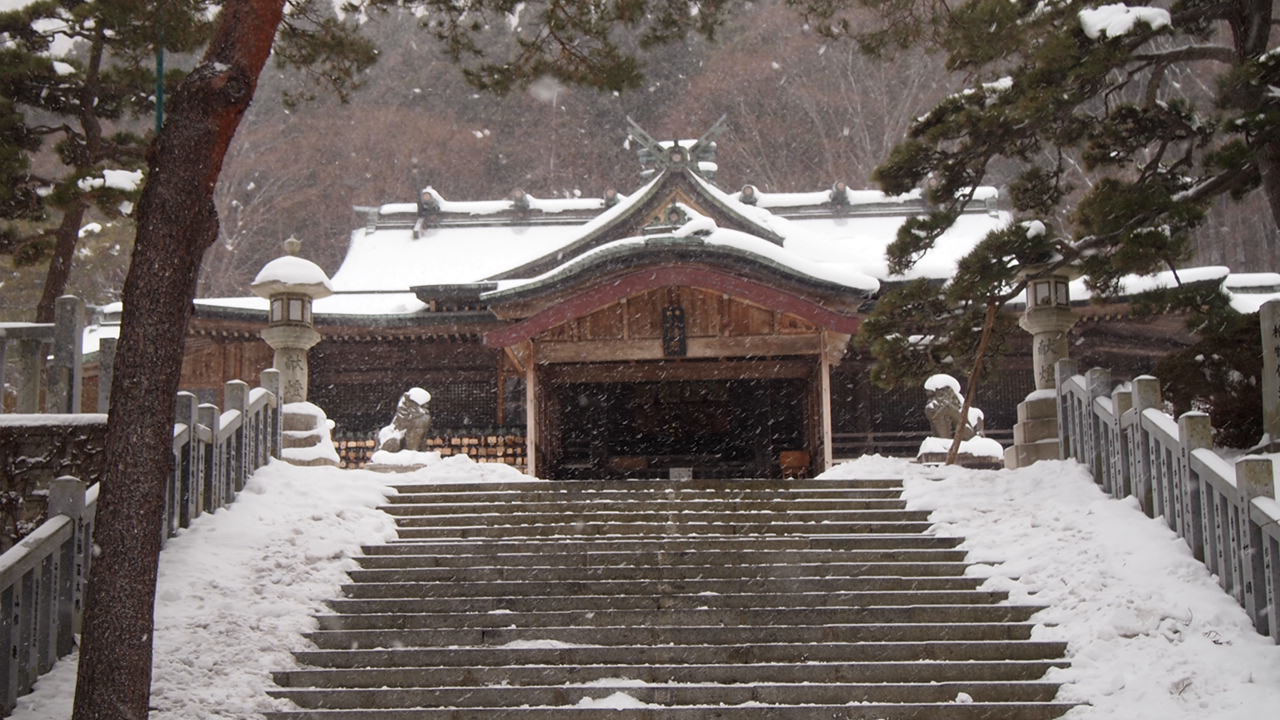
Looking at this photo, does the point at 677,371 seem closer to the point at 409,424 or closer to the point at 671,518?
the point at 409,424

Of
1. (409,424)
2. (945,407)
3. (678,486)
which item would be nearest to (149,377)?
(678,486)

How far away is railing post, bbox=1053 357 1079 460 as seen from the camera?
11.1 m

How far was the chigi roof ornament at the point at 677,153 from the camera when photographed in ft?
65.8

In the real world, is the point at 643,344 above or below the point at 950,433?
above

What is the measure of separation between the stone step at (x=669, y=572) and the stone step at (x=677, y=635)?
934 millimetres

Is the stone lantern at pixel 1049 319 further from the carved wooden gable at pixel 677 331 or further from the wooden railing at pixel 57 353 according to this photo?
the wooden railing at pixel 57 353

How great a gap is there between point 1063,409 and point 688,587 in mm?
4321

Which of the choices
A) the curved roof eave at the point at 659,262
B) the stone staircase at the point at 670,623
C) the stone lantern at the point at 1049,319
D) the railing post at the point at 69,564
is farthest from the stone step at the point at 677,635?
the curved roof eave at the point at 659,262

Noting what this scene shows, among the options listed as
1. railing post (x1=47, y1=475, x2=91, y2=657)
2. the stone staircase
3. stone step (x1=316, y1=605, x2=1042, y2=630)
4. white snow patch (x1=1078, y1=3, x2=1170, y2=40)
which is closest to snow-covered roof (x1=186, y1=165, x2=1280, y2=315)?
white snow patch (x1=1078, y1=3, x2=1170, y2=40)

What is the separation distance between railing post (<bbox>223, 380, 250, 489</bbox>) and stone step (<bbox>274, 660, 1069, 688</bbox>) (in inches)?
127

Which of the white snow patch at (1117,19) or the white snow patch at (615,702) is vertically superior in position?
the white snow patch at (1117,19)

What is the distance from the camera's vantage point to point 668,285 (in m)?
14.4

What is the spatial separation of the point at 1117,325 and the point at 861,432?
13.8 feet

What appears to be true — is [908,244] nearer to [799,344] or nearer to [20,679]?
[799,344]
